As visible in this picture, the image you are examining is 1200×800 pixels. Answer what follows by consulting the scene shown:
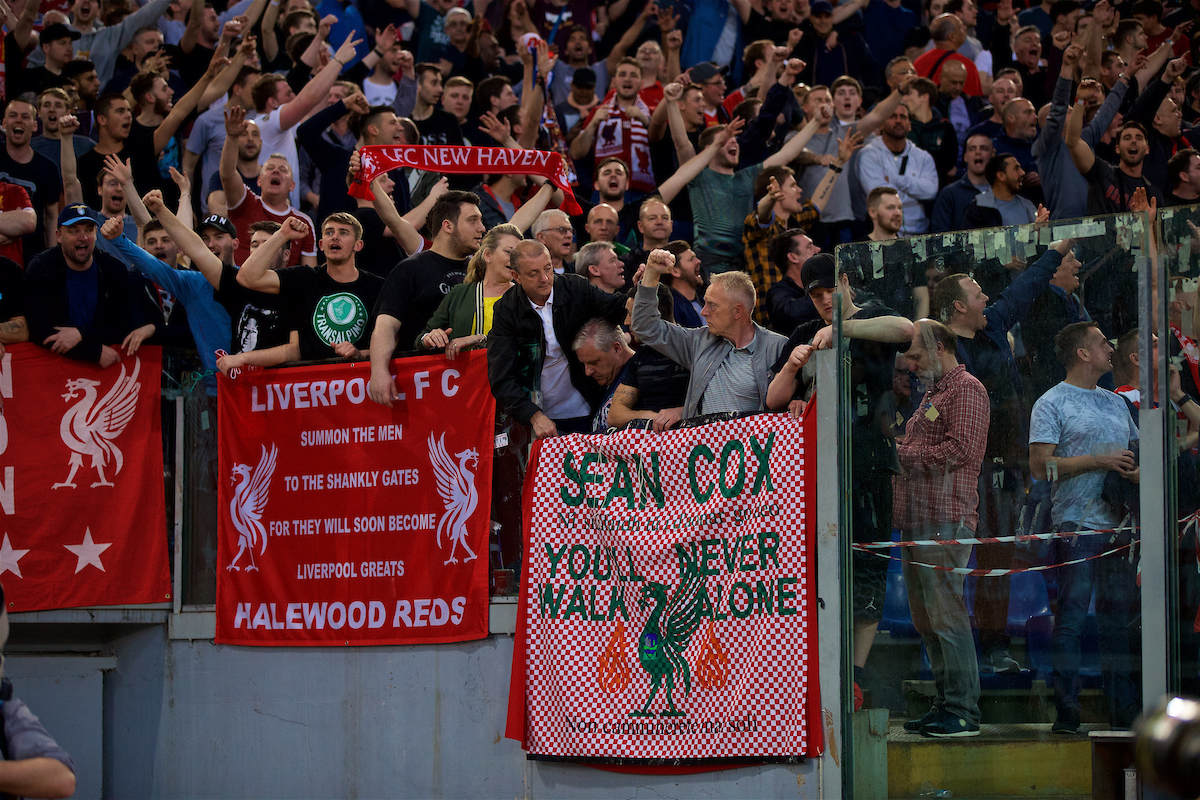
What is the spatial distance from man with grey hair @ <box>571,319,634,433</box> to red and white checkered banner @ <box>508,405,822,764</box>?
0.35m

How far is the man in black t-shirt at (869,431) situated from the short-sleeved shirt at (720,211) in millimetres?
4257

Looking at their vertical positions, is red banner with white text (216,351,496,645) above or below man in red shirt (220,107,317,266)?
below

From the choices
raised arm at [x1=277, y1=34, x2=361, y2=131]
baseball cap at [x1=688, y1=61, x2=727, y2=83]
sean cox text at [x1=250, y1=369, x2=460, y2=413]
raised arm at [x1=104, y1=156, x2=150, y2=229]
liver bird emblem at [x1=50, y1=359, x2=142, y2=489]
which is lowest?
liver bird emblem at [x1=50, y1=359, x2=142, y2=489]

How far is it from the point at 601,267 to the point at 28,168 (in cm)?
495

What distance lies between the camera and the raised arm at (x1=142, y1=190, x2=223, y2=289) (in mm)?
9391

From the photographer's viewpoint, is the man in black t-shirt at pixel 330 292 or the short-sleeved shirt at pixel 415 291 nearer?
the short-sleeved shirt at pixel 415 291

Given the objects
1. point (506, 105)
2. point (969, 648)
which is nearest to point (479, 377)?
point (969, 648)

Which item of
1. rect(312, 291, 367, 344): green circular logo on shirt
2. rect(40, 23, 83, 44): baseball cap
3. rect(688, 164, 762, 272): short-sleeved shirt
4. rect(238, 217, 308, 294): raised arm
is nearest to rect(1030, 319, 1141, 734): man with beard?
rect(312, 291, 367, 344): green circular logo on shirt

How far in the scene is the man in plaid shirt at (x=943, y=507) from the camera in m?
6.92

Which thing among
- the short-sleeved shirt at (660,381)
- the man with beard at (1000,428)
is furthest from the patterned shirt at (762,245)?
the man with beard at (1000,428)

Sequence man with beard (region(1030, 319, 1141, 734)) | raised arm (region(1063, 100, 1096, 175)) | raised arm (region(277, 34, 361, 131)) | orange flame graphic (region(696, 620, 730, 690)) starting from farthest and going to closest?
1. raised arm (region(277, 34, 361, 131))
2. raised arm (region(1063, 100, 1096, 175))
3. orange flame graphic (region(696, 620, 730, 690))
4. man with beard (region(1030, 319, 1141, 734))

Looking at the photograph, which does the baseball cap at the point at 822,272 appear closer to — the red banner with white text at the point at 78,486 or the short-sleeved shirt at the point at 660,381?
the short-sleeved shirt at the point at 660,381

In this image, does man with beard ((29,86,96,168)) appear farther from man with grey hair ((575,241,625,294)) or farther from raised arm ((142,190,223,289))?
man with grey hair ((575,241,625,294))

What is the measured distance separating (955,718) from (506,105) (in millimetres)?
8416
